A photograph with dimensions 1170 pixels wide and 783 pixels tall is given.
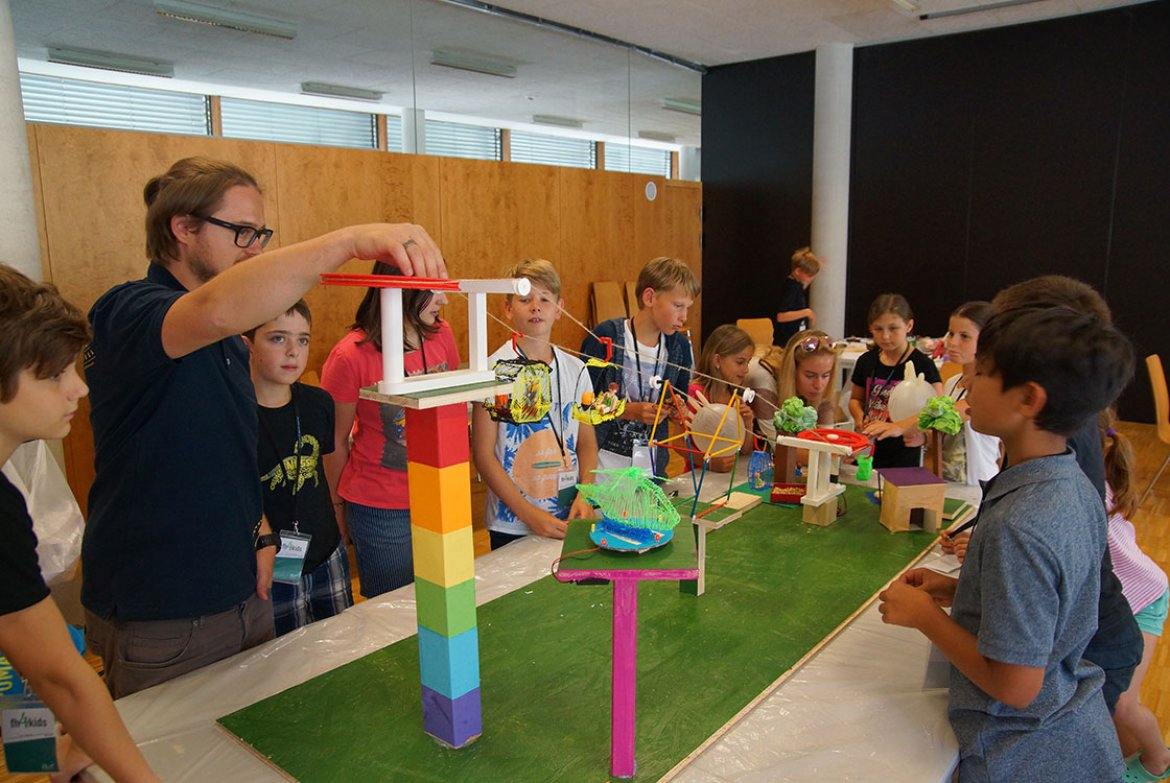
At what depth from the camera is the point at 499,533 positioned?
2.32 metres

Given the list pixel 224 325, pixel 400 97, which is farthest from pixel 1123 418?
pixel 224 325

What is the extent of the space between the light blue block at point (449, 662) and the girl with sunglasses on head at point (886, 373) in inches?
90.3

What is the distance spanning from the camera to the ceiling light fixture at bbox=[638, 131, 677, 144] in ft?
28.6

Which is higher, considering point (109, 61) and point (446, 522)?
point (109, 61)

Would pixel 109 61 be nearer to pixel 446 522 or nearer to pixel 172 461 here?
pixel 172 461

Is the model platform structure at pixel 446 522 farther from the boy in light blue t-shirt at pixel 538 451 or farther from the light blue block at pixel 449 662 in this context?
the boy in light blue t-shirt at pixel 538 451

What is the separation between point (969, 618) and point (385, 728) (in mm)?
1035

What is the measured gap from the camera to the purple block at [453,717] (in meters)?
1.28

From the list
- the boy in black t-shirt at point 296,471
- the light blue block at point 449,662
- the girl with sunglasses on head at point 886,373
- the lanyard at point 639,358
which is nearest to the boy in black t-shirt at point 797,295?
the girl with sunglasses on head at point 886,373

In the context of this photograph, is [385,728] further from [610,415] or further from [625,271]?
[625,271]

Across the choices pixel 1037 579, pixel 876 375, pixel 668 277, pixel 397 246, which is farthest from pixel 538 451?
pixel 876 375

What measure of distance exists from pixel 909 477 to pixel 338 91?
5246mm

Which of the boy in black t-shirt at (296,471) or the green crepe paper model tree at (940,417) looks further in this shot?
the green crepe paper model tree at (940,417)

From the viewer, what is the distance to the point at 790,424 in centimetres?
243
